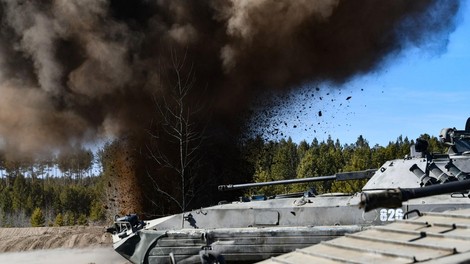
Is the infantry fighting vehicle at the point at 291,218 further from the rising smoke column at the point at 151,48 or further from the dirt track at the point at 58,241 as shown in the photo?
the dirt track at the point at 58,241

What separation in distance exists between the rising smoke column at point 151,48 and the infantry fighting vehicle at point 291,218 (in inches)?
151

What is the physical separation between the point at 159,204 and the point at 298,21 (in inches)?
206

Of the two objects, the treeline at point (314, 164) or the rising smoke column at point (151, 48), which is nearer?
the rising smoke column at point (151, 48)

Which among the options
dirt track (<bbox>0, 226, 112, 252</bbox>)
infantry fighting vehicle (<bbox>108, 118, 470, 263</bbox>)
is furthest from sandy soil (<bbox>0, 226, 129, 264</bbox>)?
infantry fighting vehicle (<bbox>108, 118, 470, 263</bbox>)

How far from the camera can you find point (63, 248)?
15938 mm

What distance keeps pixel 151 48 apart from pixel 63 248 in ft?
19.9

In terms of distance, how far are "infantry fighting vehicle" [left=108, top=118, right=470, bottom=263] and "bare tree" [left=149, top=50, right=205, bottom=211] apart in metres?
3.43

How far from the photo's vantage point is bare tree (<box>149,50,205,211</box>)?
13.0m

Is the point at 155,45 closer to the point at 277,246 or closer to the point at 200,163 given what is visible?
the point at 200,163

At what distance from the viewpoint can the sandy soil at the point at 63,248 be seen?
46.3 feet

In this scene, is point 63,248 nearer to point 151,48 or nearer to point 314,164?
point 151,48

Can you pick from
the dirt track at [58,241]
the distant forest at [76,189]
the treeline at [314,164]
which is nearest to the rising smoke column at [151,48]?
the treeline at [314,164]

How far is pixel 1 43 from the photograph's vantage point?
1236cm

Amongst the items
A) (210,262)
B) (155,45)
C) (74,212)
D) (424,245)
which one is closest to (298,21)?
(155,45)
